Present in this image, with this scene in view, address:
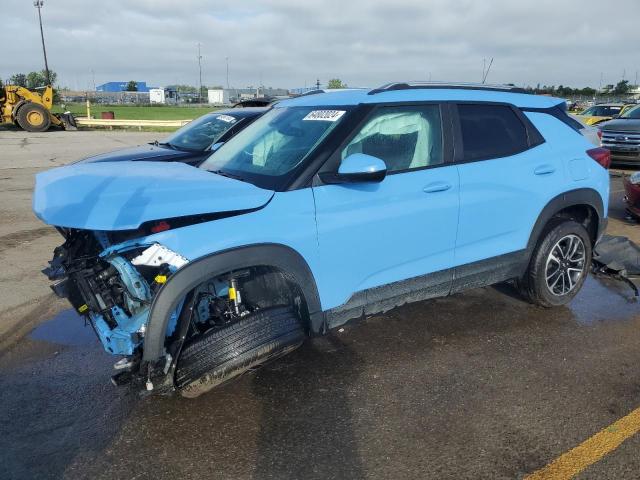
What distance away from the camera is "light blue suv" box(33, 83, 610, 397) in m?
2.76

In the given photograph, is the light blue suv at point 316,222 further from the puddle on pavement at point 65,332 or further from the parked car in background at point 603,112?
the parked car in background at point 603,112

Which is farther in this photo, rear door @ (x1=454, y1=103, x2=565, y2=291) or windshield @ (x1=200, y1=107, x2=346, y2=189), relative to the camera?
rear door @ (x1=454, y1=103, x2=565, y2=291)

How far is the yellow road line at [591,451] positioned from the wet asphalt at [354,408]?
44 mm

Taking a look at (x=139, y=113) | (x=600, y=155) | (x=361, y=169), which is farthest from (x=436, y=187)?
(x=139, y=113)

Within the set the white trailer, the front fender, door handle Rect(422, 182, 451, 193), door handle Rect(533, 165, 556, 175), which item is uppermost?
the white trailer

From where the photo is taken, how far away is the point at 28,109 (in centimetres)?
2456

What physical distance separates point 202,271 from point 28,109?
26.1m

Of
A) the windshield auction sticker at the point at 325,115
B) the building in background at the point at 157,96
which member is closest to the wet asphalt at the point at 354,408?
the windshield auction sticker at the point at 325,115

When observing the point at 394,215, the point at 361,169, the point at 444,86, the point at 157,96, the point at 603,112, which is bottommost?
the point at 394,215

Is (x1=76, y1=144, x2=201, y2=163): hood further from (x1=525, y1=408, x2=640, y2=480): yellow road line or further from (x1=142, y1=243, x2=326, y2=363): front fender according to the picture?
(x1=525, y1=408, x2=640, y2=480): yellow road line

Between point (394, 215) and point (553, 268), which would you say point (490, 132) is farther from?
point (553, 268)

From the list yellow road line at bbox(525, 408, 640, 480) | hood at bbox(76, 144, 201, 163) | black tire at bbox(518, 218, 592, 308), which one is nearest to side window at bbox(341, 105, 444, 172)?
black tire at bbox(518, 218, 592, 308)

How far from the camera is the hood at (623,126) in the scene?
12234mm

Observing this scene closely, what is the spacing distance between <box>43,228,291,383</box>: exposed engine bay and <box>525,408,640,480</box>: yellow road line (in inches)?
64.8
